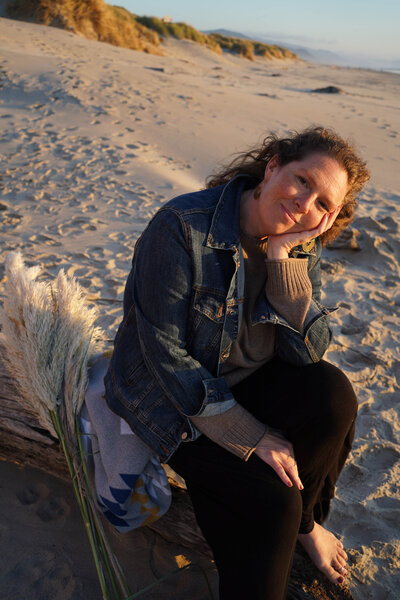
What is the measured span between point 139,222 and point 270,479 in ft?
11.3

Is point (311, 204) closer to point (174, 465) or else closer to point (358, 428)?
point (174, 465)

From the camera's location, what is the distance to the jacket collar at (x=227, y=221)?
5.53 ft

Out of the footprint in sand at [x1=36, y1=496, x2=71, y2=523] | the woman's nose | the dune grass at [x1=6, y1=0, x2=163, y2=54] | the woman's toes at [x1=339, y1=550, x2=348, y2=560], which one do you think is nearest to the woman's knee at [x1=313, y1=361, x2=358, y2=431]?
the woman's toes at [x1=339, y1=550, x2=348, y2=560]

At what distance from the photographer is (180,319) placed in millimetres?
1639

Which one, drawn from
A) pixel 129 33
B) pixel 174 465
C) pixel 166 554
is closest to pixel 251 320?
pixel 174 465

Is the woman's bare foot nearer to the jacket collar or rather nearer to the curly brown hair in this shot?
the jacket collar

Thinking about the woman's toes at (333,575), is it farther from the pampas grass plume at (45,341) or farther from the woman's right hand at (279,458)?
the pampas grass plume at (45,341)

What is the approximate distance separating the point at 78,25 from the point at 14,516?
→ 55.0 ft

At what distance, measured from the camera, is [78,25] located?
601 inches

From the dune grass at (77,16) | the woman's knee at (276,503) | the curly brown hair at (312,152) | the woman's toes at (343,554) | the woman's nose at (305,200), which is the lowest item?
the woman's toes at (343,554)

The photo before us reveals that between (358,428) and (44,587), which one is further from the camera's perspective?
(358,428)

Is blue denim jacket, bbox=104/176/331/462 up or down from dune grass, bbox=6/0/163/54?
down

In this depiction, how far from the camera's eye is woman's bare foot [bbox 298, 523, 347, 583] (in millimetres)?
1764

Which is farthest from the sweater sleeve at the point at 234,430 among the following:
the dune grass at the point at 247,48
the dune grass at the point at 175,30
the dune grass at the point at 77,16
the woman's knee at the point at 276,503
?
the dune grass at the point at 247,48
